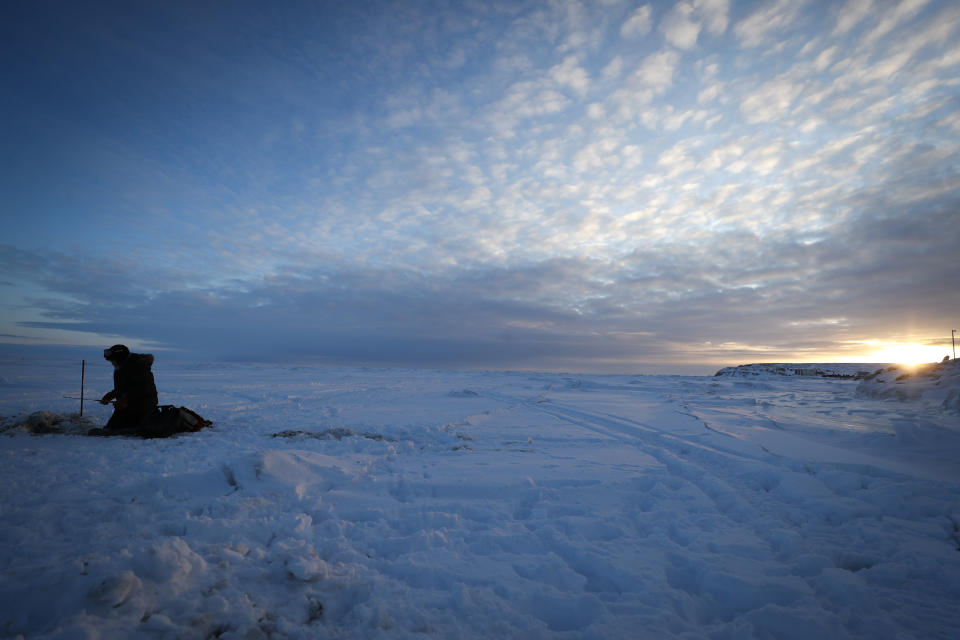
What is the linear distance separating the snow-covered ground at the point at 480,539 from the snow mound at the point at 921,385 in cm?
579

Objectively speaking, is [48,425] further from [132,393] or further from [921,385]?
[921,385]

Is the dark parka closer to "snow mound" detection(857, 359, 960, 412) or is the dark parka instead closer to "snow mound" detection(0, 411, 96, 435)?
"snow mound" detection(0, 411, 96, 435)

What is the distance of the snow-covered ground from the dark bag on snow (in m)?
0.38

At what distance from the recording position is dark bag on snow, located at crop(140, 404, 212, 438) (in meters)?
6.70

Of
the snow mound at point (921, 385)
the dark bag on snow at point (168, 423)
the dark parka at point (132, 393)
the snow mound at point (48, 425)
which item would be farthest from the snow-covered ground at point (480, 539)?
the snow mound at point (921, 385)

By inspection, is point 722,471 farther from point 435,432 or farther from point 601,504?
point 435,432

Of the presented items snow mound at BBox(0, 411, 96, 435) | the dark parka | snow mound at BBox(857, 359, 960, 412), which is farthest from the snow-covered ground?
snow mound at BBox(857, 359, 960, 412)

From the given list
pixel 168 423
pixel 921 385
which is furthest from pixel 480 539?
pixel 921 385

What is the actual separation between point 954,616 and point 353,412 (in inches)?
395

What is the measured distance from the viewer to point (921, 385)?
1116 centimetres

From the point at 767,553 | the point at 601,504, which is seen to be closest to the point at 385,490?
the point at 601,504

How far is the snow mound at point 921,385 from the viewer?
9.81m

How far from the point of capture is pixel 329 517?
3.55 m

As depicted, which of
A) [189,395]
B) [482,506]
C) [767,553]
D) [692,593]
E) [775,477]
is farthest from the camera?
[189,395]
